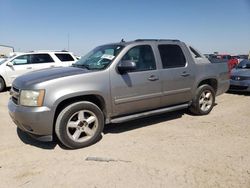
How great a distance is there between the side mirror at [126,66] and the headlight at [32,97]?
144 centimetres

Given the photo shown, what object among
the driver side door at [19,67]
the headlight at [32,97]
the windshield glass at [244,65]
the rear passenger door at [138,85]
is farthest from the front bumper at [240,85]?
the driver side door at [19,67]

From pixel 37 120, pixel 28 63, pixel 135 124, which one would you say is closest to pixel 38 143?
pixel 37 120

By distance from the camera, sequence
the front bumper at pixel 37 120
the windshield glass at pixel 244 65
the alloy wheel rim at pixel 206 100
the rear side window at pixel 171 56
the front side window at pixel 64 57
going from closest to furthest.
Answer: the front bumper at pixel 37 120 → the rear side window at pixel 171 56 → the alloy wheel rim at pixel 206 100 → the windshield glass at pixel 244 65 → the front side window at pixel 64 57

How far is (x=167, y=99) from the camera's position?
561 cm

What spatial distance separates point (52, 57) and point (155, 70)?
24.6 feet

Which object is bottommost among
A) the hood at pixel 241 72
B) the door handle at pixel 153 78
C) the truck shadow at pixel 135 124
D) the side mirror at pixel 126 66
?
the truck shadow at pixel 135 124

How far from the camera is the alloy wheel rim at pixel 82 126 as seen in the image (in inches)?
174

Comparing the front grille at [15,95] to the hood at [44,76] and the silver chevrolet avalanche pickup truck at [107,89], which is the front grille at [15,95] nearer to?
the silver chevrolet avalanche pickup truck at [107,89]

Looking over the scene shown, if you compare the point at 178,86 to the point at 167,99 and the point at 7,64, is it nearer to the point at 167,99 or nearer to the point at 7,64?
the point at 167,99

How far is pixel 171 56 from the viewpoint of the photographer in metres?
5.76

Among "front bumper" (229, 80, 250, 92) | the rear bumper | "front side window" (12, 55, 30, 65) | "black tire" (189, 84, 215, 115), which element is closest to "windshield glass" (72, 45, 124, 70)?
"black tire" (189, 84, 215, 115)

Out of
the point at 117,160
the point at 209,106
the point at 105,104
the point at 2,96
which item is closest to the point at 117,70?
the point at 105,104

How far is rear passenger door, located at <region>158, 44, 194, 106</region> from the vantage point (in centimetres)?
554

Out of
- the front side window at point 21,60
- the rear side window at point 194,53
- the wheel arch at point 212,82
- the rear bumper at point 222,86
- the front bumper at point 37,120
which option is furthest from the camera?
the front side window at point 21,60
